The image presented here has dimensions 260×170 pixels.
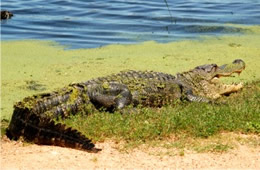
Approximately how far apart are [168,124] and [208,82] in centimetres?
245

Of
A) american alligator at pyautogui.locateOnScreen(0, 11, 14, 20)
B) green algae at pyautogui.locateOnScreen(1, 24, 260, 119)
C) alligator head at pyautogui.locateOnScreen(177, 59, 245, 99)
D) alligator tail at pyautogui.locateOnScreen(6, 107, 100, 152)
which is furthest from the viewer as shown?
american alligator at pyautogui.locateOnScreen(0, 11, 14, 20)

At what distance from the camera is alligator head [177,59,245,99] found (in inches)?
314

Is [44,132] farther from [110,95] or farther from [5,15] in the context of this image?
[5,15]

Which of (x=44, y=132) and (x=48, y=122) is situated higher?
(x=48, y=122)

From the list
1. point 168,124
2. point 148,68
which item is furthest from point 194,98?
point 148,68

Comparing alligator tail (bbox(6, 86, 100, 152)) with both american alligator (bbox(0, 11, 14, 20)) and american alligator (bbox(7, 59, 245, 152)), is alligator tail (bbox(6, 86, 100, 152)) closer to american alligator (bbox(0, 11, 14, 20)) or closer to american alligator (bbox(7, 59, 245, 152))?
american alligator (bbox(7, 59, 245, 152))

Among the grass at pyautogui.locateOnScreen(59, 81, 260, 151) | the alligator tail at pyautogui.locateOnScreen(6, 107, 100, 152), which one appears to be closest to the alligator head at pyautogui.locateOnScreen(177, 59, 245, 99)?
the grass at pyautogui.locateOnScreen(59, 81, 260, 151)

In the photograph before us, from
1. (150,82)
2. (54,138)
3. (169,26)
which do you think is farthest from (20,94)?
(169,26)

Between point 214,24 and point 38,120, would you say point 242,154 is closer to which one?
point 38,120

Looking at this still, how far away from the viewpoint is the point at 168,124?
5926 millimetres

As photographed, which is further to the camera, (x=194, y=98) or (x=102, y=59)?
(x=102, y=59)

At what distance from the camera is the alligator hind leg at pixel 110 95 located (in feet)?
22.8

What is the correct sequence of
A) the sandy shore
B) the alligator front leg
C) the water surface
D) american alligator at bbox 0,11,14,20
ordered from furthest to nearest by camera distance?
american alligator at bbox 0,11,14,20, the water surface, the alligator front leg, the sandy shore

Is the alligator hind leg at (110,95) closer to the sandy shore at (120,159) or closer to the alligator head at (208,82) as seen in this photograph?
the alligator head at (208,82)
